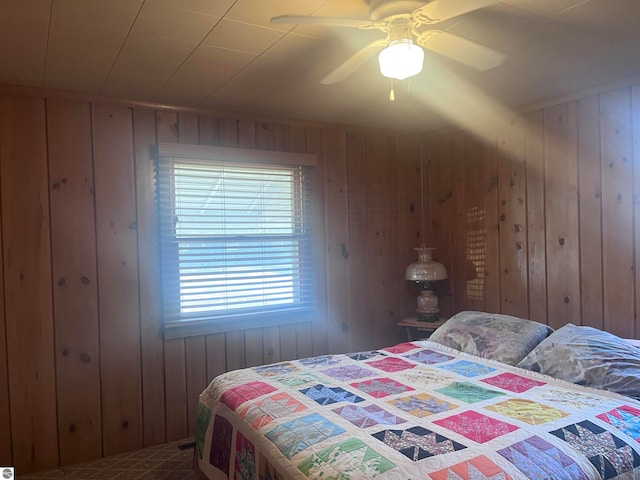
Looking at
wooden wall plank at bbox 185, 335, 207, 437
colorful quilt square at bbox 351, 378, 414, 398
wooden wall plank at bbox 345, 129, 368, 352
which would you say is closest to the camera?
colorful quilt square at bbox 351, 378, 414, 398

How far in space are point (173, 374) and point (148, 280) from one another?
655mm

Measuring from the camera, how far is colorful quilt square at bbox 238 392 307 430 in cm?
185

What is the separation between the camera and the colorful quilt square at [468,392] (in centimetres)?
202

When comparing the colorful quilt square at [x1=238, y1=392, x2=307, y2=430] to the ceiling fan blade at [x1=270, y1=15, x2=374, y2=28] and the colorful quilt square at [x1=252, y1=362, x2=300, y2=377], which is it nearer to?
the colorful quilt square at [x1=252, y1=362, x2=300, y2=377]

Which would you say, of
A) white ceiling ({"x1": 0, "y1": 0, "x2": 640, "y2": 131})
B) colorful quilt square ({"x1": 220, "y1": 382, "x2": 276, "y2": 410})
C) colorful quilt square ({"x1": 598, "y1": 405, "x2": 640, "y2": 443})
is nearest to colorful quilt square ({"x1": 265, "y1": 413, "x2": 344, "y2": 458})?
colorful quilt square ({"x1": 220, "y1": 382, "x2": 276, "y2": 410})

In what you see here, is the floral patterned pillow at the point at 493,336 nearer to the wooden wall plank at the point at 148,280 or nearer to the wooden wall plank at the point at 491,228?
the wooden wall plank at the point at 491,228

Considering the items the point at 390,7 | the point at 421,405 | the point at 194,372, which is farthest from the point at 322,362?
the point at 390,7

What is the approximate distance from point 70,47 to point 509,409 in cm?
249

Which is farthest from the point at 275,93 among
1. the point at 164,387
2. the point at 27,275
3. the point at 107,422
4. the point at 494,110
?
the point at 107,422

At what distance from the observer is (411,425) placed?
5.71 feet

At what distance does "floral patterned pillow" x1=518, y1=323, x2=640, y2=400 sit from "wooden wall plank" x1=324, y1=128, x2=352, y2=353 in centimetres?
150

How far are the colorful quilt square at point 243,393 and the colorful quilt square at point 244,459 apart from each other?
162 mm

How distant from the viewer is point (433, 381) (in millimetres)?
2260

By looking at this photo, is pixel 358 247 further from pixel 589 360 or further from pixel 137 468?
pixel 137 468
